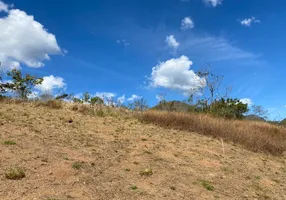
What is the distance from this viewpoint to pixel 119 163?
9227 mm

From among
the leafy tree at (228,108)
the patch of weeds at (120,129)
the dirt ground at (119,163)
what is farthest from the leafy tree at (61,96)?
the leafy tree at (228,108)

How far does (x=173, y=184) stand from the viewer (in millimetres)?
8328

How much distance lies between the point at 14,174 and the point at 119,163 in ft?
9.67

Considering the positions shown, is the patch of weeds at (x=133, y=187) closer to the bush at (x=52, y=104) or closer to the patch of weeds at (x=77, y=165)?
the patch of weeds at (x=77, y=165)

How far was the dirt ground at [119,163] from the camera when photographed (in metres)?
7.18

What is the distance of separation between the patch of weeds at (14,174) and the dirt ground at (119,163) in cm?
7

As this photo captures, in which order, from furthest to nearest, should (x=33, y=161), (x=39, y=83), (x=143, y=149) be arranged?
(x=39, y=83) < (x=143, y=149) < (x=33, y=161)

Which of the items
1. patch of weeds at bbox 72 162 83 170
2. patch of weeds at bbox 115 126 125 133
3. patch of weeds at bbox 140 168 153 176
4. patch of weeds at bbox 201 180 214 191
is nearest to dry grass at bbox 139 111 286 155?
patch of weeds at bbox 115 126 125 133

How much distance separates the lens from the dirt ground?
7180 mm

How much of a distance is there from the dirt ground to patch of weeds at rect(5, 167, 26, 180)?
7 centimetres

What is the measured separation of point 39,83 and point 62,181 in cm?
1965

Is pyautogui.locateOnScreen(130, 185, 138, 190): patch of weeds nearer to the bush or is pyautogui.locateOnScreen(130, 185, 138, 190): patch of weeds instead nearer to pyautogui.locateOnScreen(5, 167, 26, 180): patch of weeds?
pyautogui.locateOnScreen(5, 167, 26, 180): patch of weeds

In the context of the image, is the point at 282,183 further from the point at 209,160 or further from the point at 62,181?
the point at 62,181

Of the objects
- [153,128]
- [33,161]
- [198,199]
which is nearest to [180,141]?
[153,128]
